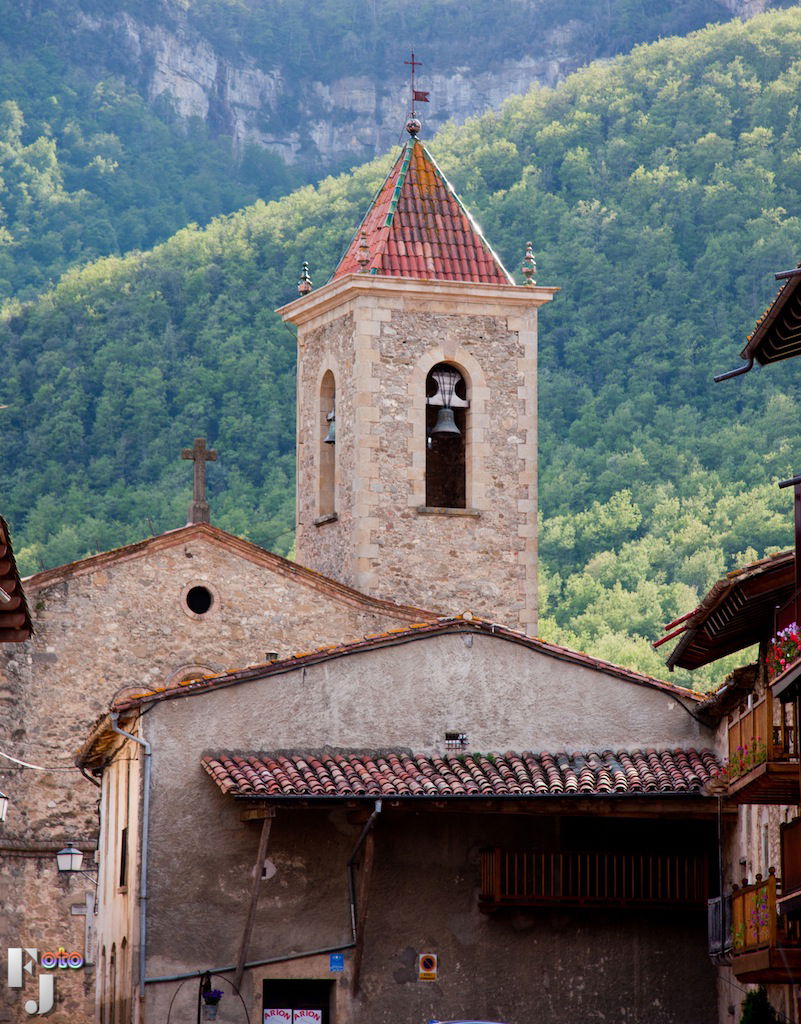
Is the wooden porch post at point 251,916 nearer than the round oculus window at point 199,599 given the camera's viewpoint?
Yes

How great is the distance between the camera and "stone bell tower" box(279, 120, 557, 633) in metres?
35.1

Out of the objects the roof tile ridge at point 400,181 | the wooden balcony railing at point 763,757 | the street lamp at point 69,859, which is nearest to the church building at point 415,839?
the wooden balcony railing at point 763,757

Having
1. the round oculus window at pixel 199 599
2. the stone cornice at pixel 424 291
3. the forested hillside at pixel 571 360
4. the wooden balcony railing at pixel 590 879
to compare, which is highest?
the forested hillside at pixel 571 360

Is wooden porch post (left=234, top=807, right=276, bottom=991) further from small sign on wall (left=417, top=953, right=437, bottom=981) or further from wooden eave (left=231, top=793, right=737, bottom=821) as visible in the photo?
small sign on wall (left=417, top=953, right=437, bottom=981)

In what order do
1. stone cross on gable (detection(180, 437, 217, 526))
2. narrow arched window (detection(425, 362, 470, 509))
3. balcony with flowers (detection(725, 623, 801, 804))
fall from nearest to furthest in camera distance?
balcony with flowers (detection(725, 623, 801, 804))
stone cross on gable (detection(180, 437, 217, 526))
narrow arched window (detection(425, 362, 470, 509))

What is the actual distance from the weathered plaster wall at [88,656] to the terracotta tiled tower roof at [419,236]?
585cm

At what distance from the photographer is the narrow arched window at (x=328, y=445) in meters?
36.7

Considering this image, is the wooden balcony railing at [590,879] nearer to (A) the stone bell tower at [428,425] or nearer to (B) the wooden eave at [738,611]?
(B) the wooden eave at [738,611]

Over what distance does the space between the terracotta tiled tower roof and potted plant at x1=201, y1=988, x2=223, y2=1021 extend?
1385 cm

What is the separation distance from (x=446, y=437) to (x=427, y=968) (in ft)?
42.4

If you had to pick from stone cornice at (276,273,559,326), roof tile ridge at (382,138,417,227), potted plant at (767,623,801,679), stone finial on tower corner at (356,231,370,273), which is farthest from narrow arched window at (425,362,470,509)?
potted plant at (767,623,801,679)

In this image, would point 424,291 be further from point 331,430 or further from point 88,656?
point 88,656

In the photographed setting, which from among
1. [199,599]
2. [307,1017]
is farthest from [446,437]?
[307,1017]

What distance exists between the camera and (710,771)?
82.5 ft
